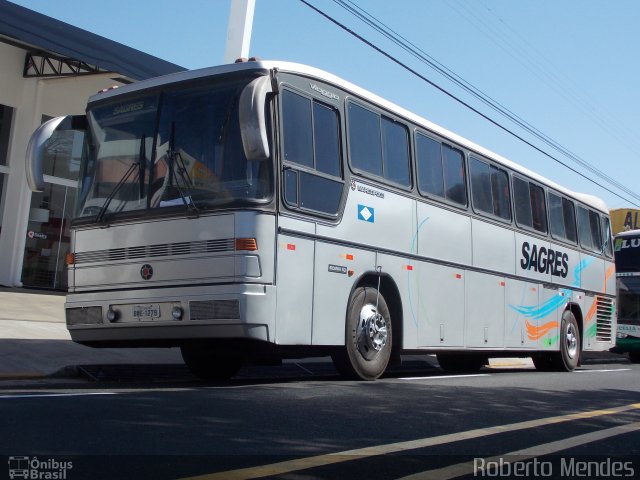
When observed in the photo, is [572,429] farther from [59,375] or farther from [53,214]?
[53,214]

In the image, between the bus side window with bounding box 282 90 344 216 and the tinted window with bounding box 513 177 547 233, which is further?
the tinted window with bounding box 513 177 547 233

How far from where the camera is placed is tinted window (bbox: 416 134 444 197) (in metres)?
11.0

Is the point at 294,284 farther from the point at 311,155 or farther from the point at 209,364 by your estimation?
the point at 209,364

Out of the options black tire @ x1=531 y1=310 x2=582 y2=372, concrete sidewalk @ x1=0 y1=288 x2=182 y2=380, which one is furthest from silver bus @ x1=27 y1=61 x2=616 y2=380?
black tire @ x1=531 y1=310 x2=582 y2=372

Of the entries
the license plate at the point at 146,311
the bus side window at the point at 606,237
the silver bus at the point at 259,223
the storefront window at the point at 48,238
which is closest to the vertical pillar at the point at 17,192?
the storefront window at the point at 48,238

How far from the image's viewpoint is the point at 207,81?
846 cm

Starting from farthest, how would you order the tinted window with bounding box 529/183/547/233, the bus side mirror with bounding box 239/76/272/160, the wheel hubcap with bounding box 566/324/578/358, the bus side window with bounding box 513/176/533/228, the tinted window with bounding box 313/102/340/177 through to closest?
the wheel hubcap with bounding box 566/324/578/358 < the tinted window with bounding box 529/183/547/233 < the bus side window with bounding box 513/176/533/228 < the tinted window with bounding box 313/102/340/177 < the bus side mirror with bounding box 239/76/272/160

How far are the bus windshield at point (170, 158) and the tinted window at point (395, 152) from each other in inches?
103

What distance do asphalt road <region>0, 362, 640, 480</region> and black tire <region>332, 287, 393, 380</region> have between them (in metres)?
0.63

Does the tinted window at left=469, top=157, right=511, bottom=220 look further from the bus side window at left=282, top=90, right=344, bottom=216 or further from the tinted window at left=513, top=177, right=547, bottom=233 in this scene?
the bus side window at left=282, top=90, right=344, bottom=216

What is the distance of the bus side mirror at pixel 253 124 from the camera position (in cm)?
734

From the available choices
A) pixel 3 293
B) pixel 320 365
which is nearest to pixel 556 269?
pixel 320 365

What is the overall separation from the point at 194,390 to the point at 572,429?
140 inches

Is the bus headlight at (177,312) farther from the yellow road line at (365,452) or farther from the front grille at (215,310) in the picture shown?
the yellow road line at (365,452)
